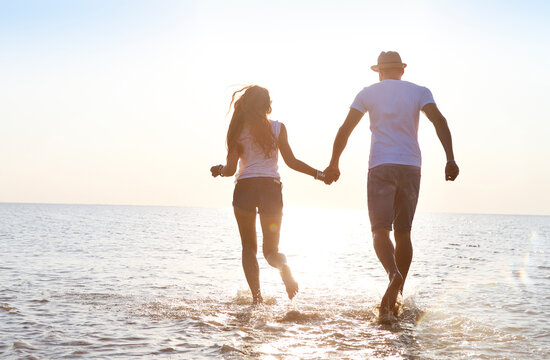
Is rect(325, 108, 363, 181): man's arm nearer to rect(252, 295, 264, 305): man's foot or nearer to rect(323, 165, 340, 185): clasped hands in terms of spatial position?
rect(323, 165, 340, 185): clasped hands

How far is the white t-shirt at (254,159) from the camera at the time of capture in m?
5.68

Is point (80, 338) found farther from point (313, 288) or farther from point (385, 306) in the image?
point (313, 288)

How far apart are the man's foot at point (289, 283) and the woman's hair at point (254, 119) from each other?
3.72 ft

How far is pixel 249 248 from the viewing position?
5875 mm

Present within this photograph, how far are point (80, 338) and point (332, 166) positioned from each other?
2867mm

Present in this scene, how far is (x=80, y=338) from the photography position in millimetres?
4262

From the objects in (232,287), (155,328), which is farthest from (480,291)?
(155,328)

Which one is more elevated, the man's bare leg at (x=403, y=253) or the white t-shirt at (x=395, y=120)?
the white t-shirt at (x=395, y=120)

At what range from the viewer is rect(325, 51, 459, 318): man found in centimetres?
527

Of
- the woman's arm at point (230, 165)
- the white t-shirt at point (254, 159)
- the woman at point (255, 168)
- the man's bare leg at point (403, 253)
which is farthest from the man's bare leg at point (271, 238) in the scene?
the man's bare leg at point (403, 253)

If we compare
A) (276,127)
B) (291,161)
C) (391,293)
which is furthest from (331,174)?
(391,293)

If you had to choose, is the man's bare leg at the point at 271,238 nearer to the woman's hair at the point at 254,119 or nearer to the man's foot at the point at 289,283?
the man's foot at the point at 289,283

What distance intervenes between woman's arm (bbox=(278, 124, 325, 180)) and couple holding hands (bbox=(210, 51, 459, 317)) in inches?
0.4

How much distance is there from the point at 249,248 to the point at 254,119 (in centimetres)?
A: 131
